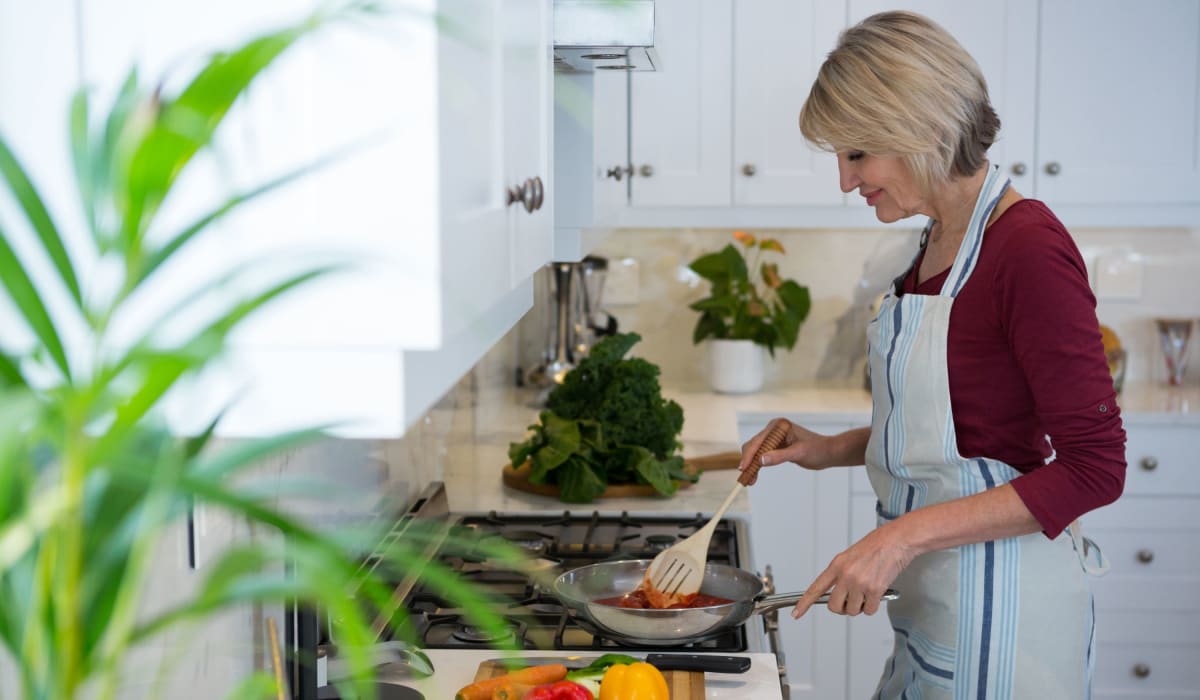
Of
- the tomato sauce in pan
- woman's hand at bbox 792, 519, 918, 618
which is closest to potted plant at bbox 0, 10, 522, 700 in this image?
woman's hand at bbox 792, 519, 918, 618

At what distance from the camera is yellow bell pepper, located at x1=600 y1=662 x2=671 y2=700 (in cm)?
135

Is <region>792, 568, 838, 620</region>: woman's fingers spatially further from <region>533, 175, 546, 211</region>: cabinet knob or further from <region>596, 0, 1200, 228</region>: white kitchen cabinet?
<region>596, 0, 1200, 228</region>: white kitchen cabinet

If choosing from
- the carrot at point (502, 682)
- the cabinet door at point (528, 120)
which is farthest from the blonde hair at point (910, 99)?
the carrot at point (502, 682)

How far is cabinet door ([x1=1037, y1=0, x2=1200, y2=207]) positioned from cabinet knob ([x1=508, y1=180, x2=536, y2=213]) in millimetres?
2300

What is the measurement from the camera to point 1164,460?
3.09 metres

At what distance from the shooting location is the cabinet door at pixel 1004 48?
3.16 meters

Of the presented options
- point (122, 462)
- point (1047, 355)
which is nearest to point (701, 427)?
point (1047, 355)

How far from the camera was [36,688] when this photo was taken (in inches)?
18.5

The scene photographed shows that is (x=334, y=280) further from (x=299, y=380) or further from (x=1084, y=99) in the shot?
(x=1084, y=99)

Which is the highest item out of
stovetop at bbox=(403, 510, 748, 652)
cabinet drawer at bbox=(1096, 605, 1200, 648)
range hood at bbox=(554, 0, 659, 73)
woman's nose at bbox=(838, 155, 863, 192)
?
range hood at bbox=(554, 0, 659, 73)

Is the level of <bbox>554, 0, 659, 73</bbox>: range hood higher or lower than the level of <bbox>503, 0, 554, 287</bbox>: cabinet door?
higher

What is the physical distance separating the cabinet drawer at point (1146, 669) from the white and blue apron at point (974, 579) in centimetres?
160

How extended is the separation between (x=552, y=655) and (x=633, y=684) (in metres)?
0.25

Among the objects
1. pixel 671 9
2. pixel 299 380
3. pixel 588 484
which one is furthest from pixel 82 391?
pixel 671 9
